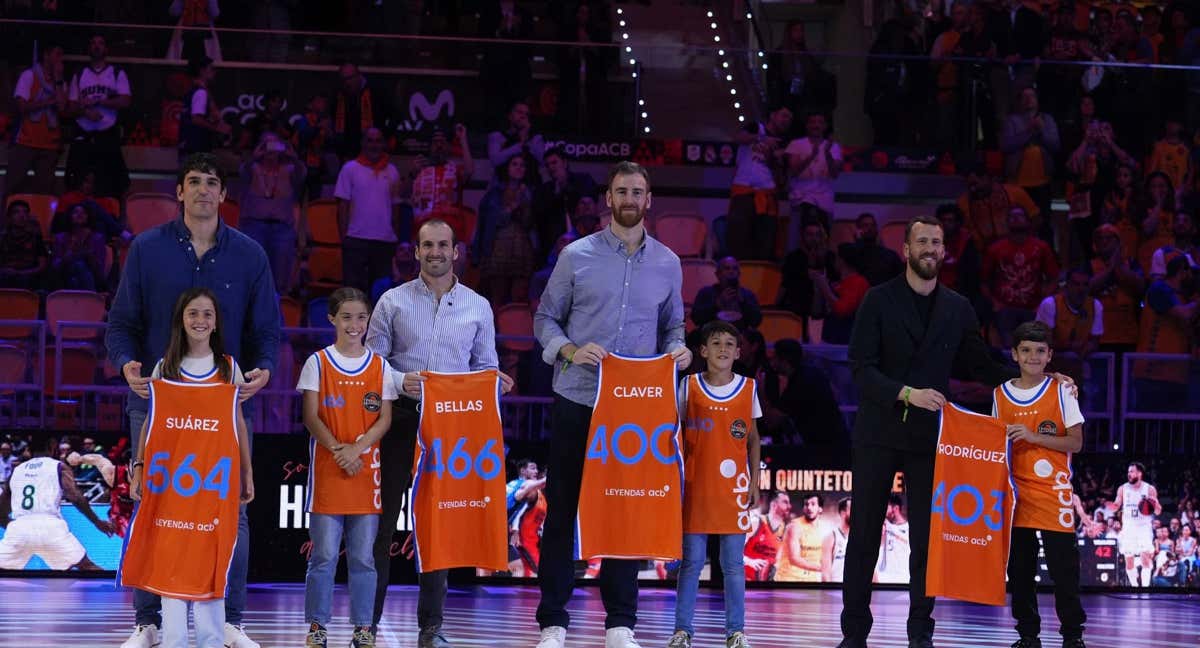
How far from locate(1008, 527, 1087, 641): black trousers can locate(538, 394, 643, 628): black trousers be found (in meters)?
2.11

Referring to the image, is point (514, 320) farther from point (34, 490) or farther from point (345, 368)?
point (345, 368)

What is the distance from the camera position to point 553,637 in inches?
291

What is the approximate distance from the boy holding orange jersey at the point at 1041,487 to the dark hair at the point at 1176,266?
609 cm

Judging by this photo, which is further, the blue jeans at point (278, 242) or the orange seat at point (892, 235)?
the orange seat at point (892, 235)

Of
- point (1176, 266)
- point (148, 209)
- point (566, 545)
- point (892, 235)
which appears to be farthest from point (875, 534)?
point (148, 209)

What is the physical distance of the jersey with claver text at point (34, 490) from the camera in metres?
11.0

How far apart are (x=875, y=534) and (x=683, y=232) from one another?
23.2 feet

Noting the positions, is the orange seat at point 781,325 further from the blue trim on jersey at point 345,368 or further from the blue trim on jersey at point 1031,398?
the blue trim on jersey at point 345,368

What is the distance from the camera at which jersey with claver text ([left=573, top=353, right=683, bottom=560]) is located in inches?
293

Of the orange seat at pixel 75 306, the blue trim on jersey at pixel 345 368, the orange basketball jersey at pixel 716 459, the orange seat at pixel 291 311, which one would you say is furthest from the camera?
the orange seat at pixel 291 311

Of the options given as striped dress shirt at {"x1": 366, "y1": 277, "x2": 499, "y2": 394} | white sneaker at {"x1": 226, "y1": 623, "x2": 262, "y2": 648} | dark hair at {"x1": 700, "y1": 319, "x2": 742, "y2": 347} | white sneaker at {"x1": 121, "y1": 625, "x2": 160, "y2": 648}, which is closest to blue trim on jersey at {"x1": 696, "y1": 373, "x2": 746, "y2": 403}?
dark hair at {"x1": 700, "y1": 319, "x2": 742, "y2": 347}

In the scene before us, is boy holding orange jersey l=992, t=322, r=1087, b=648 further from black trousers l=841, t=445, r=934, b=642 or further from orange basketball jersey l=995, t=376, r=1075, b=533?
black trousers l=841, t=445, r=934, b=642

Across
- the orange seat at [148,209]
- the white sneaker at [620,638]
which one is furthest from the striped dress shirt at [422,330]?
the orange seat at [148,209]

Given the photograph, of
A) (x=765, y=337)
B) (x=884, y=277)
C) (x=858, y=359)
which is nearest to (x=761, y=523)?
(x=765, y=337)
